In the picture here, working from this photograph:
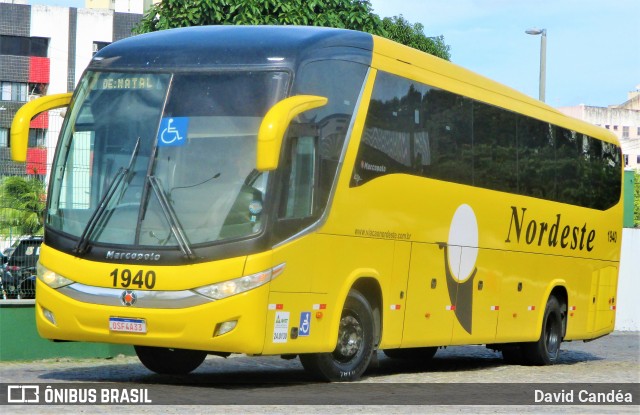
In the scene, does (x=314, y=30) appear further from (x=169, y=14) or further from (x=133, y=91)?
(x=169, y=14)

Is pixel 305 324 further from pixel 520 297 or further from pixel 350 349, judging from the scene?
pixel 520 297

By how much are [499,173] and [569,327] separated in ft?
13.3

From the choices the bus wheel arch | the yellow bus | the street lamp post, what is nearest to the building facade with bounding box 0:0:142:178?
the street lamp post

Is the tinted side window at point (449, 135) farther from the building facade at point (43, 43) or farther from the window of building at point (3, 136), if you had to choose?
the building facade at point (43, 43)

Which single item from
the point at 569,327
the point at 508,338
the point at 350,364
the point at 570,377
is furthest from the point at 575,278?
the point at 350,364

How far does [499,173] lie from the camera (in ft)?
56.7

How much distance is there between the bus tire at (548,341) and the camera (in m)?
19.0

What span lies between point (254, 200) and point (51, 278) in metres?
2.26

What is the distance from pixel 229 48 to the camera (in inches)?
502

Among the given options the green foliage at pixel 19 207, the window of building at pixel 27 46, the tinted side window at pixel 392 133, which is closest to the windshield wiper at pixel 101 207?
the tinted side window at pixel 392 133

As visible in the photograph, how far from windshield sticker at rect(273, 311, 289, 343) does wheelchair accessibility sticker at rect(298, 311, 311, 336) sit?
24 centimetres

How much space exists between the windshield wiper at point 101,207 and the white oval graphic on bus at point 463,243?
4.92 m
